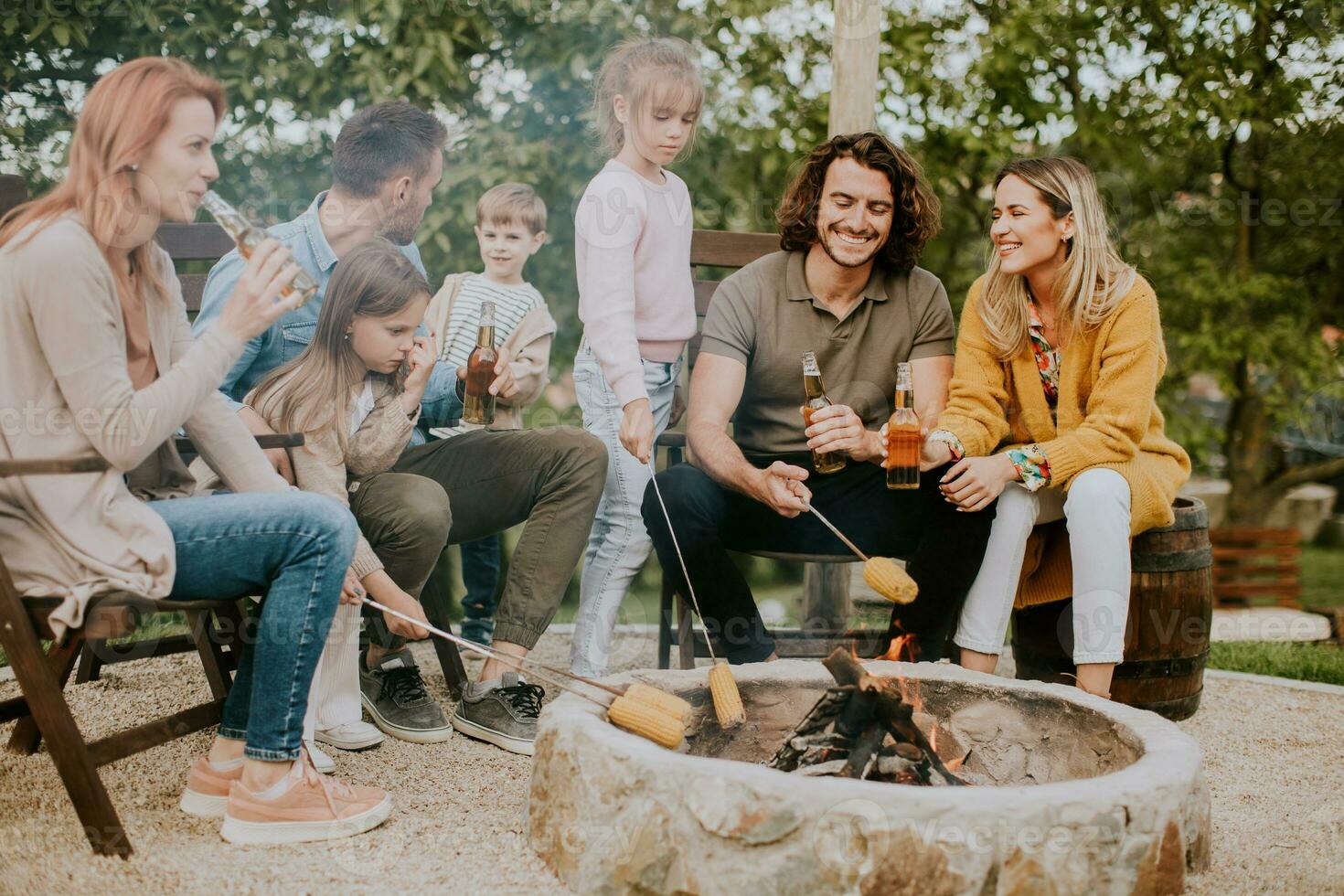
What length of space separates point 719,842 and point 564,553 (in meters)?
1.36

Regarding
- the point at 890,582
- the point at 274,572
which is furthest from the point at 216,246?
the point at 890,582

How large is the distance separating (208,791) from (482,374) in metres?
1.29

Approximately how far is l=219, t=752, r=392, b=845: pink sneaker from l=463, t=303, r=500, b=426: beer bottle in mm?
1139

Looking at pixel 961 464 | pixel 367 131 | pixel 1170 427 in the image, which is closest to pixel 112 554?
pixel 367 131

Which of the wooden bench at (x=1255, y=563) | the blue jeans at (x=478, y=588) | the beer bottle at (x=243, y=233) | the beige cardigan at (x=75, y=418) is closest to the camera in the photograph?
the beige cardigan at (x=75, y=418)

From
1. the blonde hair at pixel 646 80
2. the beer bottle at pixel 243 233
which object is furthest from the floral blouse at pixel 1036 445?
the beer bottle at pixel 243 233

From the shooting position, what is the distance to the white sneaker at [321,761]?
289cm

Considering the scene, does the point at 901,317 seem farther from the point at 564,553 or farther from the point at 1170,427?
the point at 1170,427

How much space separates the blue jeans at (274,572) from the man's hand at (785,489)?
113 cm

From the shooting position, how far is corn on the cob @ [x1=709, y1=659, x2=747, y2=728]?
269 cm

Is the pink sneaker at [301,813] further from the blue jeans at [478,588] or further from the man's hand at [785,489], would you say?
the blue jeans at [478,588]

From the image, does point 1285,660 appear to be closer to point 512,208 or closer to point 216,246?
point 512,208

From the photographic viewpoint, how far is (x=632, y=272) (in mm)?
3428

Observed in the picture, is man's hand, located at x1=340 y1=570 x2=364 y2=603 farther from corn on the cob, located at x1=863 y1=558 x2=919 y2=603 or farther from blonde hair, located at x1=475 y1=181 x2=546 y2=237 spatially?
blonde hair, located at x1=475 y1=181 x2=546 y2=237
